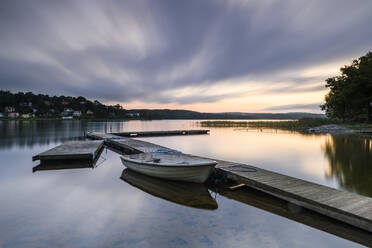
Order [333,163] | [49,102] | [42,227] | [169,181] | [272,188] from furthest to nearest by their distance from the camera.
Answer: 1. [49,102]
2. [333,163]
3. [169,181]
4. [272,188]
5. [42,227]

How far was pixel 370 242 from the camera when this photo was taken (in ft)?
13.0

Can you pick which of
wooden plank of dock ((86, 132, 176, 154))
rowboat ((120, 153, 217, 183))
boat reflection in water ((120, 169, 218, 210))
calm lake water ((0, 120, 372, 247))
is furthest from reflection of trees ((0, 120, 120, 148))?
rowboat ((120, 153, 217, 183))

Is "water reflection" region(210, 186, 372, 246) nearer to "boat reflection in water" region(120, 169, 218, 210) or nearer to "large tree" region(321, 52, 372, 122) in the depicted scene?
"boat reflection in water" region(120, 169, 218, 210)

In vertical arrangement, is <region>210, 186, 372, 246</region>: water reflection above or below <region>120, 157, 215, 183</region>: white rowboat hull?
below

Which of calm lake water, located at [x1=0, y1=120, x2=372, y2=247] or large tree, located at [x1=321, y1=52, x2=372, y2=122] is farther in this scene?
large tree, located at [x1=321, y1=52, x2=372, y2=122]

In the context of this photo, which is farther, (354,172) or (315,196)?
(354,172)

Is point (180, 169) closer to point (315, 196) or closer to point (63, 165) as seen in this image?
point (315, 196)

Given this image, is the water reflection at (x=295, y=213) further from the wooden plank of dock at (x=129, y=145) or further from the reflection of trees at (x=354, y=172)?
the wooden plank of dock at (x=129, y=145)

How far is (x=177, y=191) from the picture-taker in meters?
7.20

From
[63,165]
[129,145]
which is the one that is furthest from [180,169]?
[129,145]

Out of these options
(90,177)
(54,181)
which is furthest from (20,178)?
(90,177)

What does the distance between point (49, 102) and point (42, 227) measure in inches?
5564

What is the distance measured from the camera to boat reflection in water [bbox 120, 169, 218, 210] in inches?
248

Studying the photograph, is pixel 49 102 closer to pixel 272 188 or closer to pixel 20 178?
pixel 20 178
